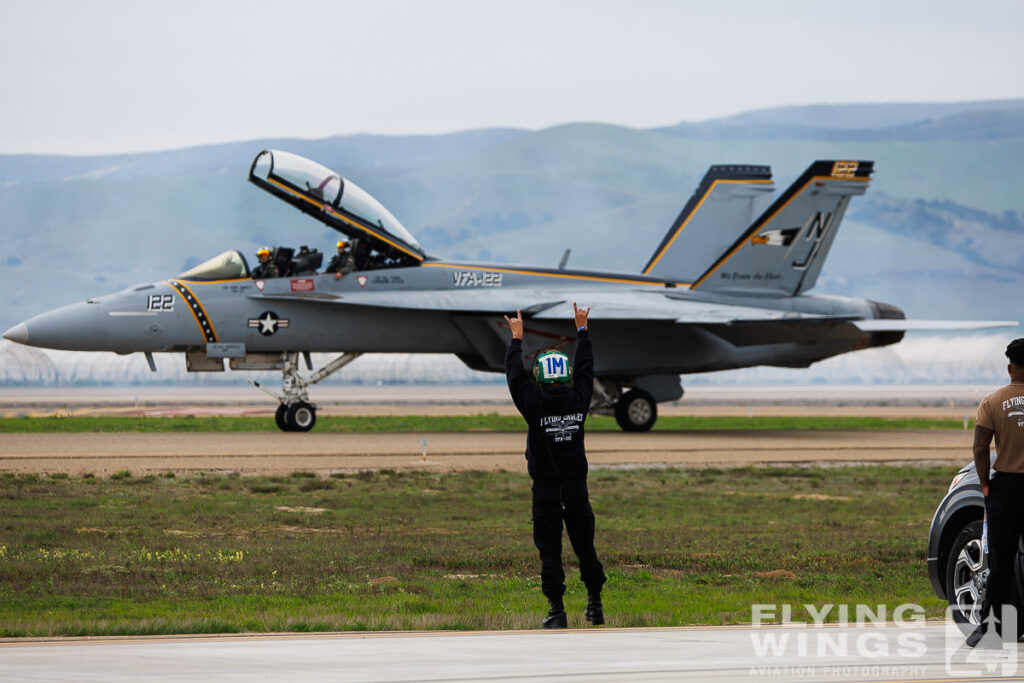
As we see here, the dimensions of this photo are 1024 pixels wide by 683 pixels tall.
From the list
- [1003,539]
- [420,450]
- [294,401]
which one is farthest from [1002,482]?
[294,401]

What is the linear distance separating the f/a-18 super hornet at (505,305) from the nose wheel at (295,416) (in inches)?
1.9

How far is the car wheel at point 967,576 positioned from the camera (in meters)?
7.70

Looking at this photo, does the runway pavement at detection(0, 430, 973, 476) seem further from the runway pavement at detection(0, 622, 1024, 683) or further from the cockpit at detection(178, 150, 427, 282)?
the runway pavement at detection(0, 622, 1024, 683)

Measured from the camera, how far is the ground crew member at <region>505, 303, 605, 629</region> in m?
8.24

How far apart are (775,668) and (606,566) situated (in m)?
6.25

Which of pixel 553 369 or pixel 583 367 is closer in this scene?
pixel 553 369

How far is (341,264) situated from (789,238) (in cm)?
1154

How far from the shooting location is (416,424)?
3531 centimetres

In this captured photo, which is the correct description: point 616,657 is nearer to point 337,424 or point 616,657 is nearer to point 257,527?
point 257,527

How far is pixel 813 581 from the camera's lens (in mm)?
11812

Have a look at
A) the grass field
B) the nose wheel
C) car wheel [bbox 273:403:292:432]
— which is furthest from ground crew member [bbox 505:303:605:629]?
car wheel [bbox 273:403:292:432]

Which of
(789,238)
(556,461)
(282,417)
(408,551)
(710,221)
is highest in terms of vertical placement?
(710,221)

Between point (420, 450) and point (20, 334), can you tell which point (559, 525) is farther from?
point (20, 334)

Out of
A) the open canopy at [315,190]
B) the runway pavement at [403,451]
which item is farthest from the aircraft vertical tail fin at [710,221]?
the open canopy at [315,190]
